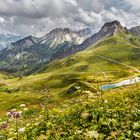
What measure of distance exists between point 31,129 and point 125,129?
6485 mm

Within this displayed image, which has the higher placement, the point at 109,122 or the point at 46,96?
the point at 46,96

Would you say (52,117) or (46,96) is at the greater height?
(46,96)

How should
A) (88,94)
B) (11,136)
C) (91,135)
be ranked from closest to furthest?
1. (91,135)
2. (11,136)
3. (88,94)

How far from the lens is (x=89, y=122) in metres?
16.7

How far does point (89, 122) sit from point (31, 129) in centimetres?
361

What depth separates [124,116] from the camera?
16203 millimetres

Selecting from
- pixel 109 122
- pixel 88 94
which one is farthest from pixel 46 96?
pixel 88 94

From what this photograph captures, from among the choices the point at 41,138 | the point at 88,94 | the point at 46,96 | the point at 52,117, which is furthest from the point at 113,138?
the point at 88,94

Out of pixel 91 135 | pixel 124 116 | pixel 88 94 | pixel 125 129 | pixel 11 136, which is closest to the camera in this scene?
pixel 91 135

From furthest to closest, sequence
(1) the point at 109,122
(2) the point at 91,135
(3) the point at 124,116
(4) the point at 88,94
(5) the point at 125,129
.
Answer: (4) the point at 88,94, (3) the point at 124,116, (1) the point at 109,122, (5) the point at 125,129, (2) the point at 91,135

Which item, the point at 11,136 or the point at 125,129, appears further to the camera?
the point at 11,136

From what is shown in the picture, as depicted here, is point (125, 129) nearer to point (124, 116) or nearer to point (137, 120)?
point (137, 120)

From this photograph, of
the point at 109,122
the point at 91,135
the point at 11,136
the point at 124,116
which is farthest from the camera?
the point at 11,136

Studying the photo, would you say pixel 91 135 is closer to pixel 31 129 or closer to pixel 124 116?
pixel 124 116
